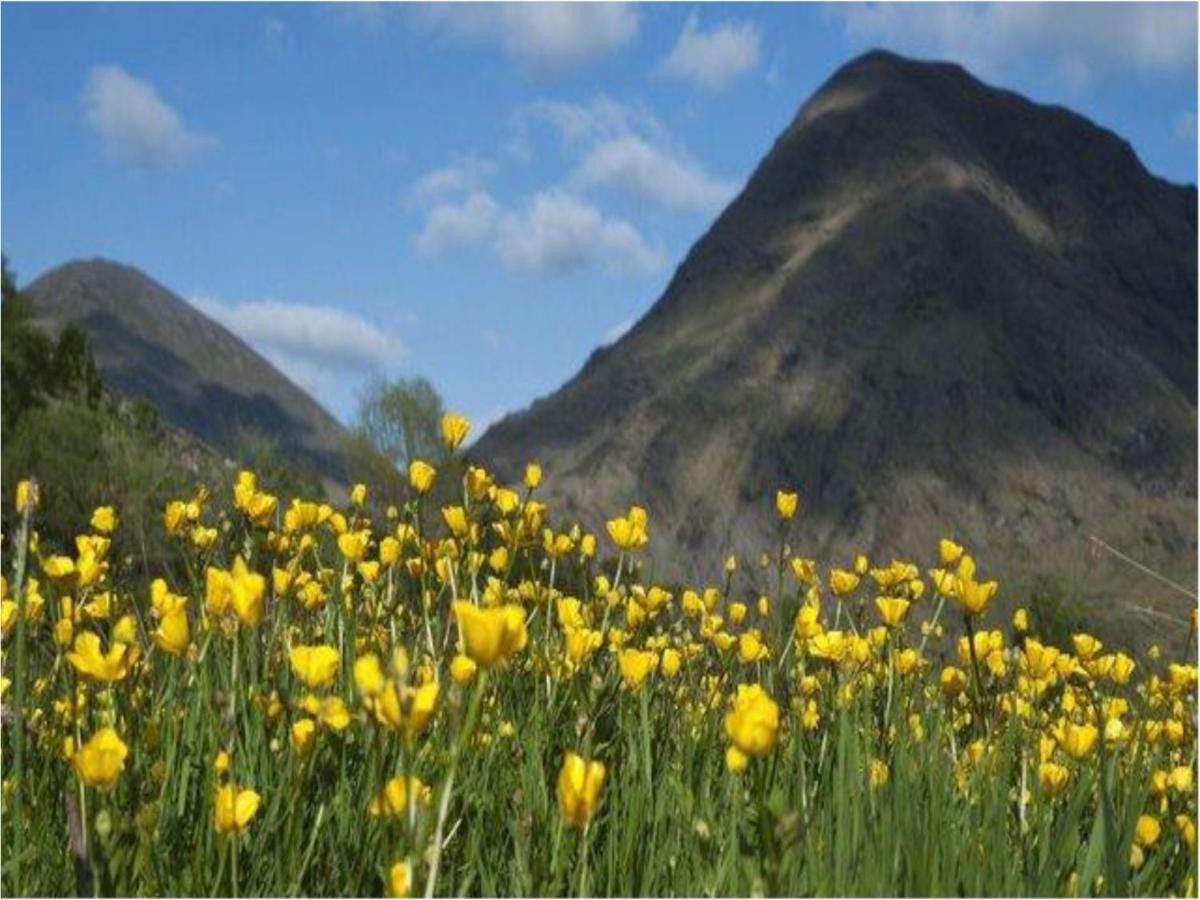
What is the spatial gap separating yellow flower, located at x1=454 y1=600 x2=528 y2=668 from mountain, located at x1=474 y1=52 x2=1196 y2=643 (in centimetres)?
6735

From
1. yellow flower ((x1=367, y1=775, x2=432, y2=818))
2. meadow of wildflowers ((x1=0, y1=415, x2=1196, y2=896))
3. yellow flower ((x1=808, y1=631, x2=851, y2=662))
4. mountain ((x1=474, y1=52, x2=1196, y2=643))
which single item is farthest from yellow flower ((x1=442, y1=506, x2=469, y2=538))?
mountain ((x1=474, y1=52, x2=1196, y2=643))

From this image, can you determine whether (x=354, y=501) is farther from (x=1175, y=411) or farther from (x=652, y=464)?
(x=1175, y=411)

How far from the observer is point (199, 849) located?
2184mm

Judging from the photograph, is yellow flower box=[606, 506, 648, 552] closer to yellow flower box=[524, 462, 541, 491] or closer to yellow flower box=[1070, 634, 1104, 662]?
yellow flower box=[524, 462, 541, 491]

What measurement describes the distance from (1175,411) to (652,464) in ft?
102

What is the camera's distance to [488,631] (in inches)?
67.6

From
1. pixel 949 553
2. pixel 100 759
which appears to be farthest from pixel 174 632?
pixel 949 553

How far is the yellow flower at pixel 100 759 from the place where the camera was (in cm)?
185

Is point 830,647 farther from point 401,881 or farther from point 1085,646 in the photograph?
point 401,881

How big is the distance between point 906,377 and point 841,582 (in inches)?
3378

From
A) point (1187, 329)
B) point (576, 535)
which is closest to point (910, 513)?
point (1187, 329)

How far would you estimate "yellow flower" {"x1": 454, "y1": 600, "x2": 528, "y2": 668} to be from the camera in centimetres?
170

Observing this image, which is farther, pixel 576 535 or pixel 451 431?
pixel 576 535

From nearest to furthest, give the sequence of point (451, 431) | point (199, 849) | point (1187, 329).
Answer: point (199, 849) → point (451, 431) → point (1187, 329)
